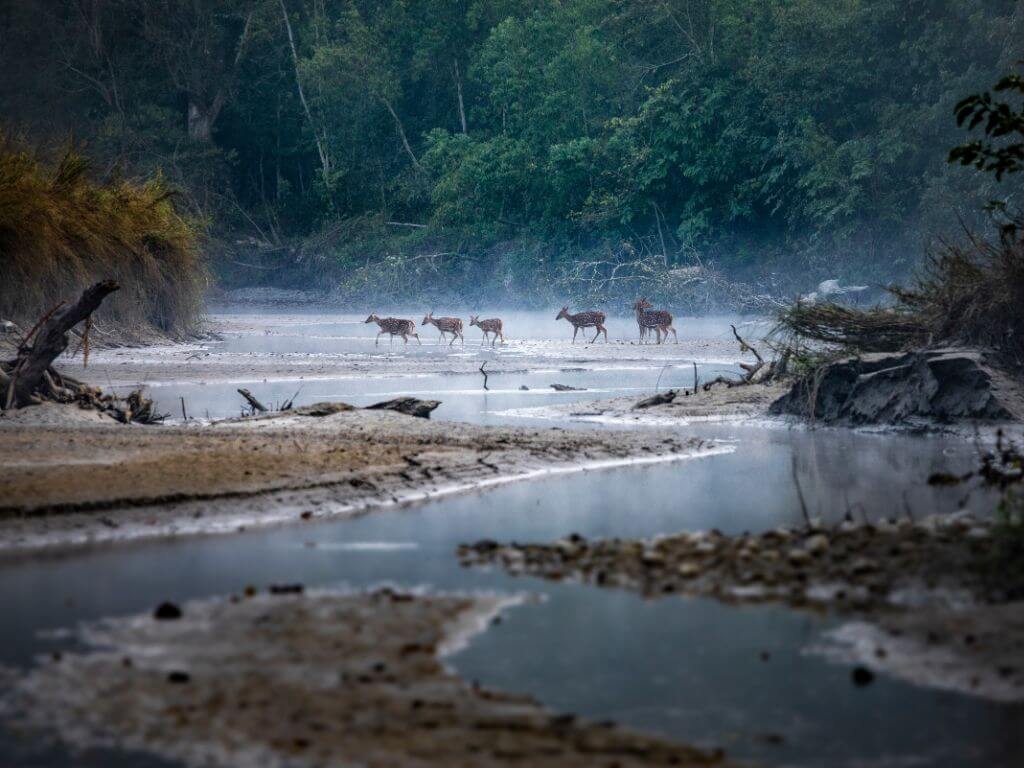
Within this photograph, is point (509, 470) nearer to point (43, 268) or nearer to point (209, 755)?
point (209, 755)

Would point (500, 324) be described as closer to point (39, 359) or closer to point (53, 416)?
point (39, 359)

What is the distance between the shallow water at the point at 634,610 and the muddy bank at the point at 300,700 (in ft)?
0.66

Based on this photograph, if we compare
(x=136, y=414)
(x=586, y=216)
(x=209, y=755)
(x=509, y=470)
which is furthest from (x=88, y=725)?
(x=586, y=216)

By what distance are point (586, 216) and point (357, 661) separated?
139ft

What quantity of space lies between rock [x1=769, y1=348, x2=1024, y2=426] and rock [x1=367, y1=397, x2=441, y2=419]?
3.90 m

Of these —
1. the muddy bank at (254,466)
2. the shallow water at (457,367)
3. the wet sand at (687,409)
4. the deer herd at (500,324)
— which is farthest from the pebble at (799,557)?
the deer herd at (500,324)

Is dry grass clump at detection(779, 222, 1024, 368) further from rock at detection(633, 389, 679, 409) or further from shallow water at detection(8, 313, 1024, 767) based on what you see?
shallow water at detection(8, 313, 1024, 767)

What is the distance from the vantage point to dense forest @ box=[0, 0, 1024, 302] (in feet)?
137

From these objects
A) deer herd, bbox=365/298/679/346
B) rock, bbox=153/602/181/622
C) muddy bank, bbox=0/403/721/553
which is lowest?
rock, bbox=153/602/181/622

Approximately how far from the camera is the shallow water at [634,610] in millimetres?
4773

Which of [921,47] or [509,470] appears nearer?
[509,470]

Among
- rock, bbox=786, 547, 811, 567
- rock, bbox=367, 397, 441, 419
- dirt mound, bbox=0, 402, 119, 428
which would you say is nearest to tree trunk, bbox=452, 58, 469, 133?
rock, bbox=367, 397, 441, 419

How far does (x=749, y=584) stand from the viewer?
6.71 meters

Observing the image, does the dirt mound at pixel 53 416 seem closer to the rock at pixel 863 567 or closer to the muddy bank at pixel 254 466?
the muddy bank at pixel 254 466
